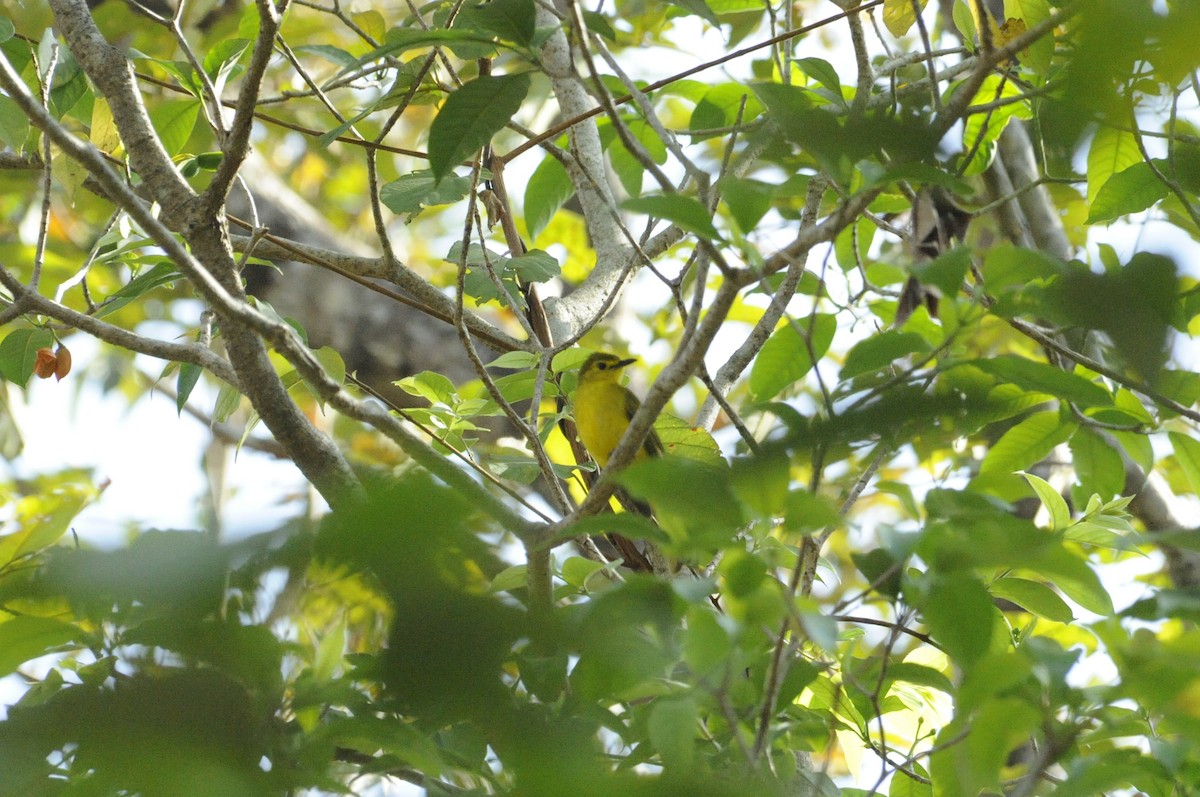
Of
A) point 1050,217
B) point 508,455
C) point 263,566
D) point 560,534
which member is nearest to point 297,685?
point 263,566

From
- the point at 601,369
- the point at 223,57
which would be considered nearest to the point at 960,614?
the point at 223,57

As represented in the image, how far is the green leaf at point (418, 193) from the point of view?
94.6 inches

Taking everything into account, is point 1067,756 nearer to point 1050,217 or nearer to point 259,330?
point 259,330

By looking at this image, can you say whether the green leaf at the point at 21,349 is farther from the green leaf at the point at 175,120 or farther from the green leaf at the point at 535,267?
the green leaf at the point at 535,267

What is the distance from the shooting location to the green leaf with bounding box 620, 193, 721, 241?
113 cm

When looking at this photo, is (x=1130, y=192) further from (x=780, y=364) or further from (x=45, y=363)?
(x=45, y=363)

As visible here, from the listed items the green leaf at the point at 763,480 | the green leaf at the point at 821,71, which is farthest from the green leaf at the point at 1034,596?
the green leaf at the point at 763,480

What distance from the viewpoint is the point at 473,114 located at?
1.57 meters

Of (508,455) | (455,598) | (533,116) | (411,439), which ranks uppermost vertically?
(533,116)

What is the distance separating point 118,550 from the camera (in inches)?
19.6

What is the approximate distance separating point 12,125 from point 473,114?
3.59 feet

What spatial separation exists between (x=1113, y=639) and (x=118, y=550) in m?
0.92

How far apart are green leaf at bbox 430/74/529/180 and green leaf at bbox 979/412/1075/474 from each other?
1.02m

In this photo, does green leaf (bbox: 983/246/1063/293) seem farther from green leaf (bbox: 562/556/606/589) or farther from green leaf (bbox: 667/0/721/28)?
green leaf (bbox: 562/556/606/589)
